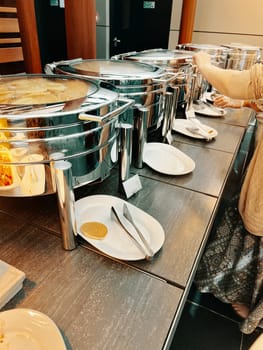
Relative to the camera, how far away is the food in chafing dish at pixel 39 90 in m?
0.72

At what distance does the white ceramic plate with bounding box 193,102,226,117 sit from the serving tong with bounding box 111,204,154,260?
4.32ft

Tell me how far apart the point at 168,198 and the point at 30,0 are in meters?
1.53

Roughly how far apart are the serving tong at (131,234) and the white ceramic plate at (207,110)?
4.32 ft

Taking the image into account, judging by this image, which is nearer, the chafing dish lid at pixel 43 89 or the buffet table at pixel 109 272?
the buffet table at pixel 109 272

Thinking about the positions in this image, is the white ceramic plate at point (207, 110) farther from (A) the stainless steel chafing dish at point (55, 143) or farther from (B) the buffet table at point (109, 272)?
(A) the stainless steel chafing dish at point (55, 143)

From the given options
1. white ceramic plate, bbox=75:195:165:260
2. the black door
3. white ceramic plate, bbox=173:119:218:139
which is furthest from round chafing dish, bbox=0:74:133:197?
the black door

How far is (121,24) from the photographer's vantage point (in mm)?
4480

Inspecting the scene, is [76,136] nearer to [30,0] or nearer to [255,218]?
[255,218]

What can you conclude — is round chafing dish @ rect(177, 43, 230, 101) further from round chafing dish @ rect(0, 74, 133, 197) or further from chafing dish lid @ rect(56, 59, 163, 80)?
round chafing dish @ rect(0, 74, 133, 197)

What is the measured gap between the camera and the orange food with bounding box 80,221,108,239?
72cm

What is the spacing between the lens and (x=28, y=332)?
1.57 feet

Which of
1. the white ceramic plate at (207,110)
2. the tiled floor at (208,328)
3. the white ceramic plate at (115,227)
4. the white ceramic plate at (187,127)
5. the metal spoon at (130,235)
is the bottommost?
the tiled floor at (208,328)

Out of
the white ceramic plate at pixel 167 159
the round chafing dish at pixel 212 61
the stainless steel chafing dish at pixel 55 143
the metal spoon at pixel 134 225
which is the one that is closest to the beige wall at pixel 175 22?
the round chafing dish at pixel 212 61

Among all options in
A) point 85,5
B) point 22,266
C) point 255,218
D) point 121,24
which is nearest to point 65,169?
point 22,266
